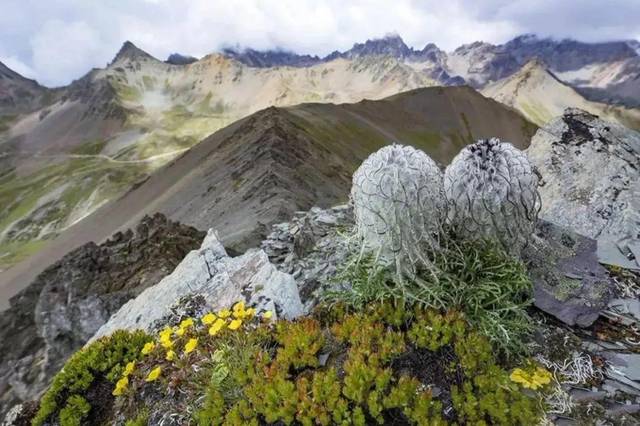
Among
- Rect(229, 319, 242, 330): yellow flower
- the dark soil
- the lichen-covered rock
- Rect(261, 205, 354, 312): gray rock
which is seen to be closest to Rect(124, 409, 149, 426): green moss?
Rect(229, 319, 242, 330): yellow flower

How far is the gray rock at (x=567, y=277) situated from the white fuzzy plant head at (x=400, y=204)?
1841 millimetres

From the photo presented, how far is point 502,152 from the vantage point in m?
5.90

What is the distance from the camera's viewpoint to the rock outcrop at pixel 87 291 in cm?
1705

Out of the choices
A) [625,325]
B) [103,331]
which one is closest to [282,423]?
[625,325]

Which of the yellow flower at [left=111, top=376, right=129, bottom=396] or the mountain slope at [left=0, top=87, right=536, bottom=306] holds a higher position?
the yellow flower at [left=111, top=376, right=129, bottom=396]

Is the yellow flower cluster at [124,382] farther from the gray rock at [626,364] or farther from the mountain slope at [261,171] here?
the mountain slope at [261,171]

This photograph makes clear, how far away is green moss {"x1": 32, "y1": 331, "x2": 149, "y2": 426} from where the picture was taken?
630cm

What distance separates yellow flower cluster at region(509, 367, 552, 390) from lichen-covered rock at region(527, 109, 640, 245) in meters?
4.87

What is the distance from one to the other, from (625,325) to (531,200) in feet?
6.65

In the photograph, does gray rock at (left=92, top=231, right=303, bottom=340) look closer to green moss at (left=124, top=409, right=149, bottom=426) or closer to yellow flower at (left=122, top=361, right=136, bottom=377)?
yellow flower at (left=122, top=361, right=136, bottom=377)

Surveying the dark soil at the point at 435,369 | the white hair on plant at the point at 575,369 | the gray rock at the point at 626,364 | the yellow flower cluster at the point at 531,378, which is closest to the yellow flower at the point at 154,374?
the dark soil at the point at 435,369

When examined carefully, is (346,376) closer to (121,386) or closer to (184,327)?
(184,327)

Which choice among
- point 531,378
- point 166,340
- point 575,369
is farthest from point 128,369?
point 575,369

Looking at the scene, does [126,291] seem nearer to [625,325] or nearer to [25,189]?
[625,325]
